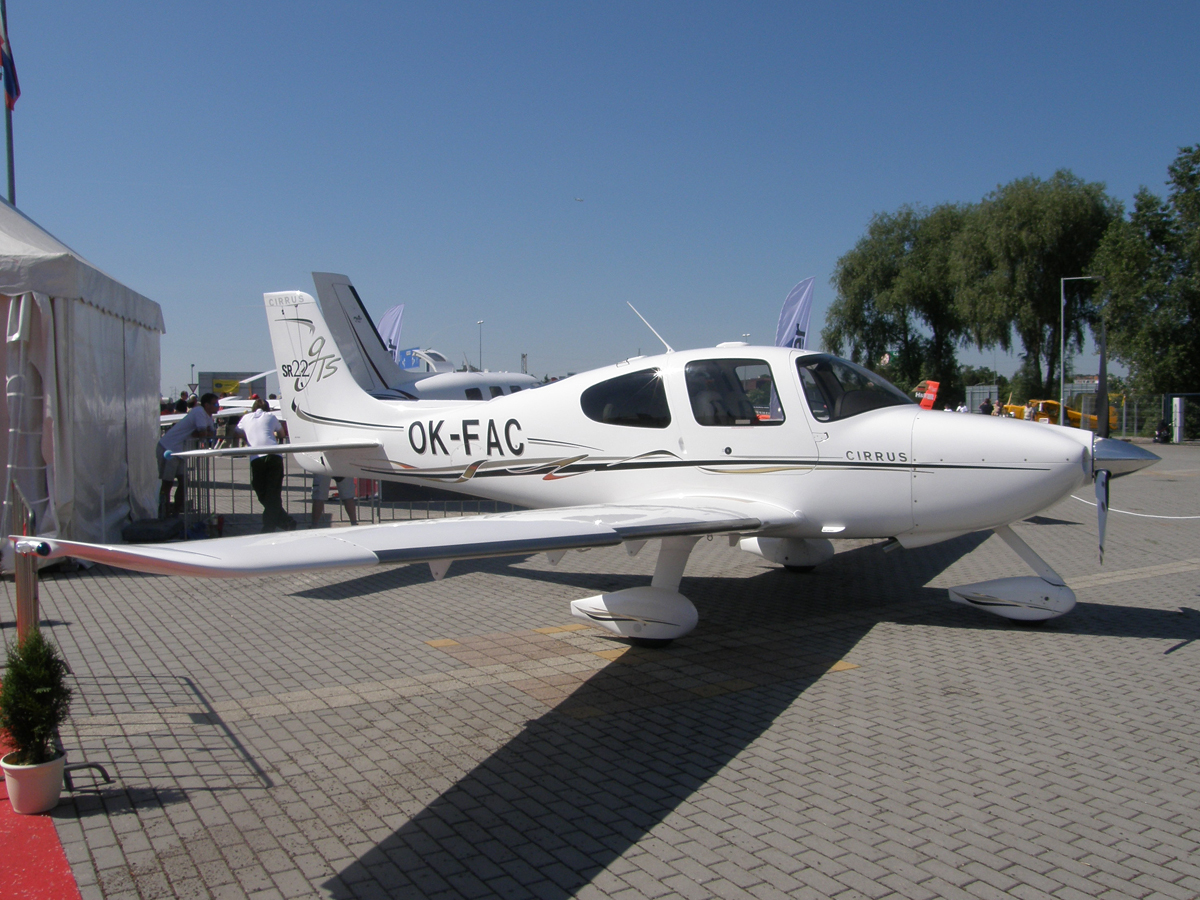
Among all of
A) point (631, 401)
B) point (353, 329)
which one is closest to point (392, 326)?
point (353, 329)

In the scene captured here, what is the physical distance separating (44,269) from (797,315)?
1504 cm

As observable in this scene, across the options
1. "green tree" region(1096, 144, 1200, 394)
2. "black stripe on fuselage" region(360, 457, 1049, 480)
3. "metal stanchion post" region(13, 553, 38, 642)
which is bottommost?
"metal stanchion post" region(13, 553, 38, 642)

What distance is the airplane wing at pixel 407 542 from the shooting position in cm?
314

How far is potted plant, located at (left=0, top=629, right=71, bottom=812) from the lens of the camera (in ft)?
11.5

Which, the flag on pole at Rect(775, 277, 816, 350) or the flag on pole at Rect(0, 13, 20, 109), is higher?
the flag on pole at Rect(0, 13, 20, 109)

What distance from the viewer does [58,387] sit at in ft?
27.9

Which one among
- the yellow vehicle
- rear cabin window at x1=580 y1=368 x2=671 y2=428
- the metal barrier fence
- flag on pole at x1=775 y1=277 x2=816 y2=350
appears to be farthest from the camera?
flag on pole at x1=775 y1=277 x2=816 y2=350

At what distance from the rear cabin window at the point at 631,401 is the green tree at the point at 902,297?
3708 cm

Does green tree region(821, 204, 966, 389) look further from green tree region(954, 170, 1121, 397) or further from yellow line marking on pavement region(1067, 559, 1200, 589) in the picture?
yellow line marking on pavement region(1067, 559, 1200, 589)

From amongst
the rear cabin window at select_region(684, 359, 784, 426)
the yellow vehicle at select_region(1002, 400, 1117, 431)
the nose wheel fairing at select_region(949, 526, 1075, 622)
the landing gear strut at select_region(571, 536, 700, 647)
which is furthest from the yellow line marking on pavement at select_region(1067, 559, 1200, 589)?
the landing gear strut at select_region(571, 536, 700, 647)

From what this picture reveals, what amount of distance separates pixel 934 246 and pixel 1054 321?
7433 millimetres

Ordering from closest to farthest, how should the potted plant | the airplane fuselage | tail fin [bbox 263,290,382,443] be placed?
the potted plant < the airplane fuselage < tail fin [bbox 263,290,382,443]

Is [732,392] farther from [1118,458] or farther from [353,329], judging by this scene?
[353,329]

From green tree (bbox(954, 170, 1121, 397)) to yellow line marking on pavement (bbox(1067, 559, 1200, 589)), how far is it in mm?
30834
